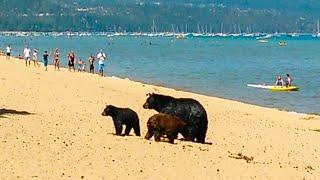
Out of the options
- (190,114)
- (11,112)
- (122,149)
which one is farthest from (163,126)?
(11,112)

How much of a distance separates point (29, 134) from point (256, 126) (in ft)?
38.3

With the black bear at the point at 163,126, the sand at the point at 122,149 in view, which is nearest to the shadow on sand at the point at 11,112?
the sand at the point at 122,149

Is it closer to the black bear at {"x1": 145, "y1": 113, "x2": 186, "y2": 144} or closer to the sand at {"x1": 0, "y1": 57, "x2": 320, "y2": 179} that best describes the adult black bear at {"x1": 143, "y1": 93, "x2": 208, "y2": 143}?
the sand at {"x1": 0, "y1": 57, "x2": 320, "y2": 179}

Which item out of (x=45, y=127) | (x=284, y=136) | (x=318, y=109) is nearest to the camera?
(x=45, y=127)

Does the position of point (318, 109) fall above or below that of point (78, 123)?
below

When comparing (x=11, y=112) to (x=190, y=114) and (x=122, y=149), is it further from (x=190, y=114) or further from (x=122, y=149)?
(x=122, y=149)

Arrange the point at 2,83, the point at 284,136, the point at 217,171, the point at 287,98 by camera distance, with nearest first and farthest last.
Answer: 1. the point at 217,171
2. the point at 284,136
3. the point at 2,83
4. the point at 287,98

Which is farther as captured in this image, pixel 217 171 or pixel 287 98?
pixel 287 98

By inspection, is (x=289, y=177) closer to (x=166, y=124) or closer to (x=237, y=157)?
(x=237, y=157)

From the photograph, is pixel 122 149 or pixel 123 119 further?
pixel 123 119

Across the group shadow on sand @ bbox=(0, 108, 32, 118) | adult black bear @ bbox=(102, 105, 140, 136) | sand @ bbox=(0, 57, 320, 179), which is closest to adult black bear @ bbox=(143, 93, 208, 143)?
sand @ bbox=(0, 57, 320, 179)

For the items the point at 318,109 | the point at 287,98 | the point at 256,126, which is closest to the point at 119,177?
the point at 256,126

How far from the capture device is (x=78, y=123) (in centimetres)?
2262

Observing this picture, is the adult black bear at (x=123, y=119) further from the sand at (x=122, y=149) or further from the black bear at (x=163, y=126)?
the black bear at (x=163, y=126)
